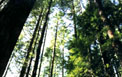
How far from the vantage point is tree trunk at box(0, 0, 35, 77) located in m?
0.91

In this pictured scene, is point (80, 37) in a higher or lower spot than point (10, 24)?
higher

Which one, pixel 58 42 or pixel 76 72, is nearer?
pixel 76 72

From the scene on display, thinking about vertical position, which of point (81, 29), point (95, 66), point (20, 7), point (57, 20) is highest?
point (57, 20)

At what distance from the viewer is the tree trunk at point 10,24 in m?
0.91

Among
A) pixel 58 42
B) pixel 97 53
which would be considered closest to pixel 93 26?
pixel 97 53

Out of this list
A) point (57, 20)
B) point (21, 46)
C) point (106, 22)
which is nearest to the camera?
point (106, 22)

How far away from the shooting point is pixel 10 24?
985 millimetres

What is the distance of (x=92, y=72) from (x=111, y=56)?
52.3 inches

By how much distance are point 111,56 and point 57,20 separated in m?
13.0

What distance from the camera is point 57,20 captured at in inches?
740

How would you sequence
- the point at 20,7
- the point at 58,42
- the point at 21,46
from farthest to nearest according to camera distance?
the point at 58,42 → the point at 21,46 → the point at 20,7

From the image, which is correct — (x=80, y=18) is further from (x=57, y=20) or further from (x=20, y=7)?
(x=57, y=20)

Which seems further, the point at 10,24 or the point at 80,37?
the point at 80,37

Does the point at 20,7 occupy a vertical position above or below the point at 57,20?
below
